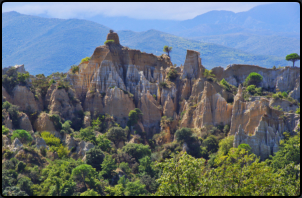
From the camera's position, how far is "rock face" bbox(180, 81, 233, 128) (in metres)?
49.4

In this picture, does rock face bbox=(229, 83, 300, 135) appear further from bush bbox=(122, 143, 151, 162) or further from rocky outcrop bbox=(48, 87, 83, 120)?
rocky outcrop bbox=(48, 87, 83, 120)

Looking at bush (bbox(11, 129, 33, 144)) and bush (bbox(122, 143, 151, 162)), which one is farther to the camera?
bush (bbox(122, 143, 151, 162))

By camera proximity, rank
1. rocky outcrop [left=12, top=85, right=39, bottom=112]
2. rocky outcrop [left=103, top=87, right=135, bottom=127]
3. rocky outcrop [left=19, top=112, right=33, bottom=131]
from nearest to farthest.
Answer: rocky outcrop [left=19, top=112, right=33, bottom=131] < rocky outcrop [left=12, top=85, right=39, bottom=112] < rocky outcrop [left=103, top=87, right=135, bottom=127]

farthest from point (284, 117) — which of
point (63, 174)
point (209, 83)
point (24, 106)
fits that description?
point (24, 106)

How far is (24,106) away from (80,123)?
7.81m

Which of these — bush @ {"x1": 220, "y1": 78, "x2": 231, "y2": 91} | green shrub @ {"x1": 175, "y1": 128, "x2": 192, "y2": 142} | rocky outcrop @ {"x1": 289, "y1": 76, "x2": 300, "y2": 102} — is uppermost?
bush @ {"x1": 220, "y1": 78, "x2": 231, "y2": 91}

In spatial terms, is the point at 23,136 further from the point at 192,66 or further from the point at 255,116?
the point at 192,66

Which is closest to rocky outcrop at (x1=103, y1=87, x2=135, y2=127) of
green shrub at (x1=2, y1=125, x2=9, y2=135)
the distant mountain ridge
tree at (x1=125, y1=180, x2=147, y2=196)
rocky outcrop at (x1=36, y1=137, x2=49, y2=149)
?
rocky outcrop at (x1=36, y1=137, x2=49, y2=149)

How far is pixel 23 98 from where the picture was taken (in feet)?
161

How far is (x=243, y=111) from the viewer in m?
46.7

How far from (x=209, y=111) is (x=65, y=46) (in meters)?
132

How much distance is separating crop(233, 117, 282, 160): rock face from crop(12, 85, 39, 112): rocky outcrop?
2657 cm

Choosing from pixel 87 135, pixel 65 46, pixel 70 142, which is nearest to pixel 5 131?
pixel 70 142

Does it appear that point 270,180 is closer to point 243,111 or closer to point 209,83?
point 243,111
